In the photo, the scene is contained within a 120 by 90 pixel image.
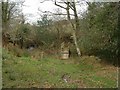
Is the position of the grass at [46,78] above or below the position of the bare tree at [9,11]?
below

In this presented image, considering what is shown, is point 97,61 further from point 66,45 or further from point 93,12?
point 66,45

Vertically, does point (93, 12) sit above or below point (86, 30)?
above

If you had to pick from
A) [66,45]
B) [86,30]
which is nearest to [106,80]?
[86,30]

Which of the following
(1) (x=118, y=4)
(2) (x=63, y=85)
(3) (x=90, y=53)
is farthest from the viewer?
(3) (x=90, y=53)

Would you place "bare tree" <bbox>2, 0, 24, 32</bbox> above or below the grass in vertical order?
above

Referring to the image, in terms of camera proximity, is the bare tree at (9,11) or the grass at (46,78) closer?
the grass at (46,78)

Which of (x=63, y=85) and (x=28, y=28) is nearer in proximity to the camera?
(x=63, y=85)

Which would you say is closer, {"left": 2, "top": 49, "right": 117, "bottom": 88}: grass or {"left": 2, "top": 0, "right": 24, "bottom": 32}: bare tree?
{"left": 2, "top": 49, "right": 117, "bottom": 88}: grass

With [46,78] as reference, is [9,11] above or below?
above

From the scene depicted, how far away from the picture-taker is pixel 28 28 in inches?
769

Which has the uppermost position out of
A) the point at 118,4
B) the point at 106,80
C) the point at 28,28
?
the point at 118,4

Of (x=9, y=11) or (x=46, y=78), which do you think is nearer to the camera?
(x=46, y=78)

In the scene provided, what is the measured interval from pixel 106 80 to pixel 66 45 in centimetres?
872

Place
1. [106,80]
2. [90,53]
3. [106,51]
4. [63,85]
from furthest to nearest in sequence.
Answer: [90,53], [106,51], [106,80], [63,85]
